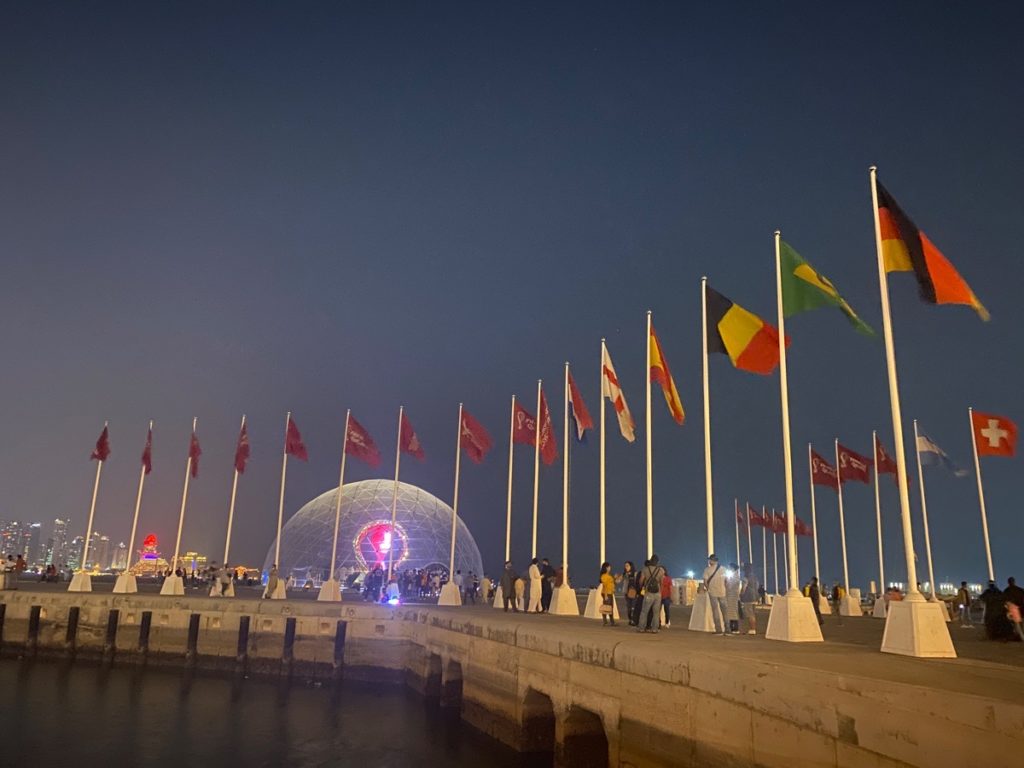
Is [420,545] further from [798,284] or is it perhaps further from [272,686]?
[798,284]

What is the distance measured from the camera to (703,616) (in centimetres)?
1867

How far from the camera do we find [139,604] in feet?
→ 110

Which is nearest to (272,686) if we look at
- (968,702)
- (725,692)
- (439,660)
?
(439,660)

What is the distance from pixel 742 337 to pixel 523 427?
40.0ft

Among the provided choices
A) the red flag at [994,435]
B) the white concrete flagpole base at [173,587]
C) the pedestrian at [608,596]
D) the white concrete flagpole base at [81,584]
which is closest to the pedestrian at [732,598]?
the pedestrian at [608,596]

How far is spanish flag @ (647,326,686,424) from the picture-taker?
22.5m

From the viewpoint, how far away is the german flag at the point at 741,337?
19.0 m

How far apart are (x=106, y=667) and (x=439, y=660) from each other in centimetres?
1641

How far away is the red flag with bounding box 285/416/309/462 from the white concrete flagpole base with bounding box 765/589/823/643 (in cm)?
2582

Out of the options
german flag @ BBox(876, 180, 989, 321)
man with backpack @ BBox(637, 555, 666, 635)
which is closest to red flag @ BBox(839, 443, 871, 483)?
man with backpack @ BBox(637, 555, 666, 635)

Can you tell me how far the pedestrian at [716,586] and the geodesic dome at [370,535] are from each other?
141 ft

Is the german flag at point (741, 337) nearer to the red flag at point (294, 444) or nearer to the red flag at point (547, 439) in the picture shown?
the red flag at point (547, 439)

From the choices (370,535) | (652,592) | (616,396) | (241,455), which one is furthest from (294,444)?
(370,535)

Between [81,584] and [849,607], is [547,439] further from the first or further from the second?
[81,584]
